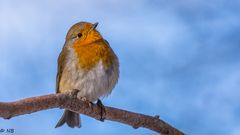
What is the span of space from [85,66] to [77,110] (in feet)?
2.01

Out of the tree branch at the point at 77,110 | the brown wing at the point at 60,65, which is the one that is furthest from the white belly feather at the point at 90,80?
the tree branch at the point at 77,110

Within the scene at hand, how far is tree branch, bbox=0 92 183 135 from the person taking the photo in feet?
11.8

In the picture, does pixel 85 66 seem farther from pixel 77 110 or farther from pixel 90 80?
pixel 77 110

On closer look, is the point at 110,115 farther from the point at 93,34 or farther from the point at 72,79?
the point at 93,34

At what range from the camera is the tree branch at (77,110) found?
359cm

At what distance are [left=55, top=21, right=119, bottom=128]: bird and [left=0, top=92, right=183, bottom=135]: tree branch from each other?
0.14 metres

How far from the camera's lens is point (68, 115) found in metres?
5.05

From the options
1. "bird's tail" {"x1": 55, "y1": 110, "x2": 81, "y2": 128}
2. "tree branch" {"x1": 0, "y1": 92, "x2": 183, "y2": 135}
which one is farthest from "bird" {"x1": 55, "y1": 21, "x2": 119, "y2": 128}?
"tree branch" {"x1": 0, "y1": 92, "x2": 183, "y2": 135}

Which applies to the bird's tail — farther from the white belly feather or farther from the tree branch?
the tree branch

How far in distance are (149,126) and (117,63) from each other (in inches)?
35.3

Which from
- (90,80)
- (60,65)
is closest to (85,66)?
(90,80)

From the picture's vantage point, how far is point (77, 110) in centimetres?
423

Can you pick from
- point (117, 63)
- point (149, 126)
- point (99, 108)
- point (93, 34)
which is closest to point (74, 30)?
point (93, 34)

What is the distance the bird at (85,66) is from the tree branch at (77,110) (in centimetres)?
14
